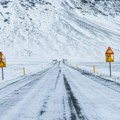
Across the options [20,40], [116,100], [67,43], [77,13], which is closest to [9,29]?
[20,40]

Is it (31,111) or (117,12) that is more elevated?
(117,12)

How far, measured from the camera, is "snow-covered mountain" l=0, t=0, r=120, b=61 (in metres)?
133

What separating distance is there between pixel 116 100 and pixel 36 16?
465 feet

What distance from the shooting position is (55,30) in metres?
144

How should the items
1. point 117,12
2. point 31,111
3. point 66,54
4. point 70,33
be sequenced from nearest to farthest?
point 31,111 < point 66,54 < point 70,33 < point 117,12

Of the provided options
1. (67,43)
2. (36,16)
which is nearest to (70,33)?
(67,43)

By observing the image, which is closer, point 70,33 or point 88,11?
point 70,33

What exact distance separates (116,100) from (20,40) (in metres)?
127

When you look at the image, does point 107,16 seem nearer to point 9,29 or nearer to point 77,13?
point 77,13

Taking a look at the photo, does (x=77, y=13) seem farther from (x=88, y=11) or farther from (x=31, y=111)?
(x=31, y=111)

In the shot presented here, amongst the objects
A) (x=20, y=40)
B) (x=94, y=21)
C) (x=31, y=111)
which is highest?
(x=94, y=21)

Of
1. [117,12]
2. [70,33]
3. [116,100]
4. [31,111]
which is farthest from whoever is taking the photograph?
[117,12]

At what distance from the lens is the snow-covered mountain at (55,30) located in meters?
133

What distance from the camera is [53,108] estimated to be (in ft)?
31.2
